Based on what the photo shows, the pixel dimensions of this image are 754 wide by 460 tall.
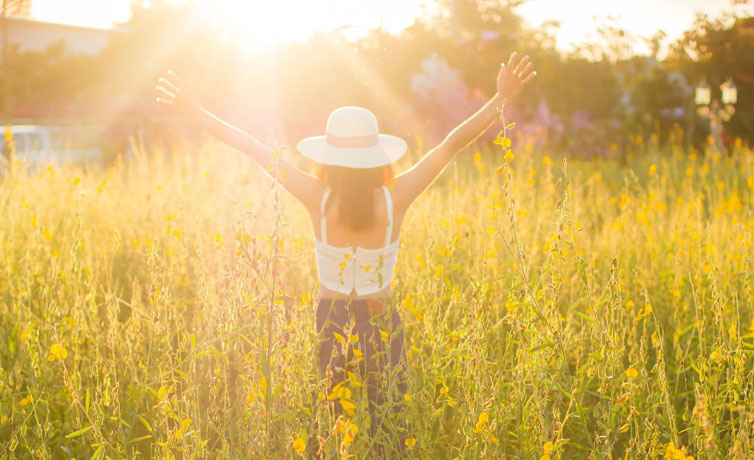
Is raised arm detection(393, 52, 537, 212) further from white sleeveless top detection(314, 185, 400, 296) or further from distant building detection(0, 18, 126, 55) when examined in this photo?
distant building detection(0, 18, 126, 55)

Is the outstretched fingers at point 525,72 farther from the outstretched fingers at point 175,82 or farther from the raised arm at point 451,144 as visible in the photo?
the outstretched fingers at point 175,82

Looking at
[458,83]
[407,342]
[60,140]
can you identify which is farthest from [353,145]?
[60,140]

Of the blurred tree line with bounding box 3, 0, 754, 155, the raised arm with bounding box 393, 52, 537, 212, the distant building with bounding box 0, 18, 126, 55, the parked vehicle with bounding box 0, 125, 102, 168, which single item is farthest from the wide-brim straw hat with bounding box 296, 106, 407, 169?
the distant building with bounding box 0, 18, 126, 55

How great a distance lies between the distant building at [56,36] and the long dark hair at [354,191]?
1997 cm

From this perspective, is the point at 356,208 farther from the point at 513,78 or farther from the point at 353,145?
the point at 513,78

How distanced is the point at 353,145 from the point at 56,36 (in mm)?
23389

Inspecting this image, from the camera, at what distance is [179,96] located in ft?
8.59

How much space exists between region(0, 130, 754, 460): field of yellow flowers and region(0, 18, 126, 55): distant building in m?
18.5

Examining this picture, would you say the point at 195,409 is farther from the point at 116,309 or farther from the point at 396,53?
the point at 396,53

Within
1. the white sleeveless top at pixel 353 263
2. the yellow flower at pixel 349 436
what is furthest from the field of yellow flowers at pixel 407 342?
the white sleeveless top at pixel 353 263

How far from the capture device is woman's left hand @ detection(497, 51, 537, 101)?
2652 millimetres

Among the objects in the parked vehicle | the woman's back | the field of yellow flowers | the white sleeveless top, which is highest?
the woman's back

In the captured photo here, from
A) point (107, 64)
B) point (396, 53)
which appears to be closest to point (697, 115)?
point (396, 53)

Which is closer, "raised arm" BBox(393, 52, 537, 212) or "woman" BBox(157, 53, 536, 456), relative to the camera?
"woman" BBox(157, 53, 536, 456)
